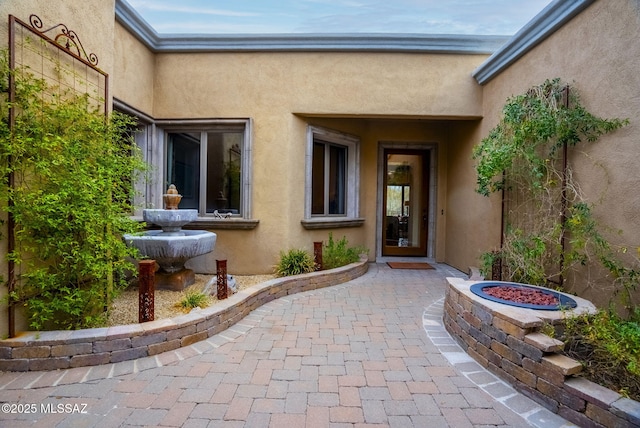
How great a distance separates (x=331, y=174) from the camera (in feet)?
21.2

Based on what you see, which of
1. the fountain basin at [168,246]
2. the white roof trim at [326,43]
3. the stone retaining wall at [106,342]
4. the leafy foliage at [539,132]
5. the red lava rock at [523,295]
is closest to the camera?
the stone retaining wall at [106,342]

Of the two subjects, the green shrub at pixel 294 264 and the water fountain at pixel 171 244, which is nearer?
the water fountain at pixel 171 244

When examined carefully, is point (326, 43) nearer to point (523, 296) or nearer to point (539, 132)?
point (539, 132)

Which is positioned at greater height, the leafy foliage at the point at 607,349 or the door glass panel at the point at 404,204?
the door glass panel at the point at 404,204

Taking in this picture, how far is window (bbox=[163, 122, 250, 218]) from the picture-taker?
18.3 ft

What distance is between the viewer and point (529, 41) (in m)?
4.18

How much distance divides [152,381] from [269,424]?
999 mm

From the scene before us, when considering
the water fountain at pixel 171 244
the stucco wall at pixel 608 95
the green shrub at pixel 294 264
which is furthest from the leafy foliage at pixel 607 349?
the water fountain at pixel 171 244

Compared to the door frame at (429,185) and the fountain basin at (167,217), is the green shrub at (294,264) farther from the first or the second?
the door frame at (429,185)

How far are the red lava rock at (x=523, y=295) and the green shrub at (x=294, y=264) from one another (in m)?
2.60

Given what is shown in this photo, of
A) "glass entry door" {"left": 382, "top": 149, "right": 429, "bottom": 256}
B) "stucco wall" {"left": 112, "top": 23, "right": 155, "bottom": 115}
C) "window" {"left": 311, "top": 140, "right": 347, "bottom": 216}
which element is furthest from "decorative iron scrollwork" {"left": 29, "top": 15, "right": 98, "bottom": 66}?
"glass entry door" {"left": 382, "top": 149, "right": 429, "bottom": 256}

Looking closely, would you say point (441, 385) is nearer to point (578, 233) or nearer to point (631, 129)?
point (578, 233)

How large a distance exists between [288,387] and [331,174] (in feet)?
15.3

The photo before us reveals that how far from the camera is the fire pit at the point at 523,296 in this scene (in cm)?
266
